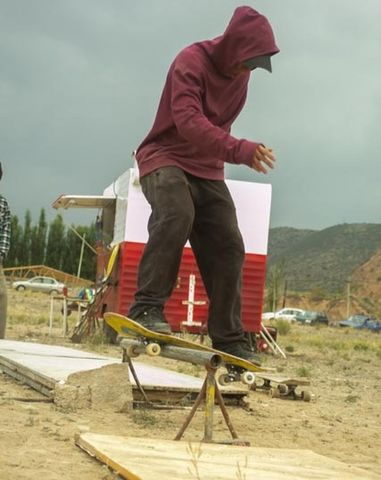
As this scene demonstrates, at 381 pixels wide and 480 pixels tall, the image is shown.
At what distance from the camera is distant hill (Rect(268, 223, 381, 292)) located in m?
82.0

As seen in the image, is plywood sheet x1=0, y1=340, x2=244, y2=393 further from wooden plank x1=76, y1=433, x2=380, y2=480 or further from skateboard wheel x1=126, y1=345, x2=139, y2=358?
wooden plank x1=76, y1=433, x2=380, y2=480

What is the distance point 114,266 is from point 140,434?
9.64m

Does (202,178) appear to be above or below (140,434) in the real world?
above

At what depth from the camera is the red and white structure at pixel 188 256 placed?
13.8m

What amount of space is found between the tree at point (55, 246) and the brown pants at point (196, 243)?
6289 cm

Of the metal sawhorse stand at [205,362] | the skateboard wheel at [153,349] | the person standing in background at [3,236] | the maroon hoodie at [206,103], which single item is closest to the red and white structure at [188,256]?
the person standing in background at [3,236]

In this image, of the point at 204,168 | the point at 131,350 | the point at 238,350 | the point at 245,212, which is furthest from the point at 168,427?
the point at 245,212

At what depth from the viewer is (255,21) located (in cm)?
445

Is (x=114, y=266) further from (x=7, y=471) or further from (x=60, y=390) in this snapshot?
(x=7, y=471)

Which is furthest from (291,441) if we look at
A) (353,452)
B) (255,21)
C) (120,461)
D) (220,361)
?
(255,21)

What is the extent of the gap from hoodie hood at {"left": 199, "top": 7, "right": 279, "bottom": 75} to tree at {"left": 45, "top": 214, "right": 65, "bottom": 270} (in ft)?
207

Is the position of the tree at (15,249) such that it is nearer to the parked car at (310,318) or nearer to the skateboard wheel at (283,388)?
the parked car at (310,318)

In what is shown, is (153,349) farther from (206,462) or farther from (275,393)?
(275,393)

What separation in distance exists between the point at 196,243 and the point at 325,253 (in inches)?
3382
